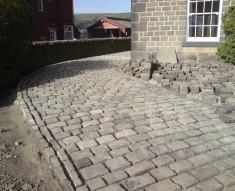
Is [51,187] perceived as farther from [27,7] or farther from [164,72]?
[27,7]

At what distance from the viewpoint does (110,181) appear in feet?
8.95

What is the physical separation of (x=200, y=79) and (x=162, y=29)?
3620 mm

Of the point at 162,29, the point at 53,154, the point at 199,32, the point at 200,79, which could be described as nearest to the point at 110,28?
the point at 162,29

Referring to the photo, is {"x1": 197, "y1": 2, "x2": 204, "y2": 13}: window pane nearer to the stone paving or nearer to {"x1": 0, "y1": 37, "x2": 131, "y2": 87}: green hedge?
the stone paving

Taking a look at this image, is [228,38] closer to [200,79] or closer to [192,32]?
[192,32]

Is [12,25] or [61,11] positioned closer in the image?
[12,25]

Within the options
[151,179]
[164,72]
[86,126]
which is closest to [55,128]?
[86,126]

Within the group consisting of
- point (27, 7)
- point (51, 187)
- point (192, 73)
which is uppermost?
point (27, 7)

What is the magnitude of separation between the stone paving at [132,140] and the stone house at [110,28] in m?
26.0

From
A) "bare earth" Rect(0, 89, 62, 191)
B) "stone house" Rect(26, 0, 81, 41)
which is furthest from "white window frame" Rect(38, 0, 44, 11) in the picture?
"bare earth" Rect(0, 89, 62, 191)

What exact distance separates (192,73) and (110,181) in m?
5.74

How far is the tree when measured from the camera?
777cm

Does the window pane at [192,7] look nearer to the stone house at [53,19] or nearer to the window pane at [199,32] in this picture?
the window pane at [199,32]

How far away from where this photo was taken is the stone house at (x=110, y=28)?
30.9 m
